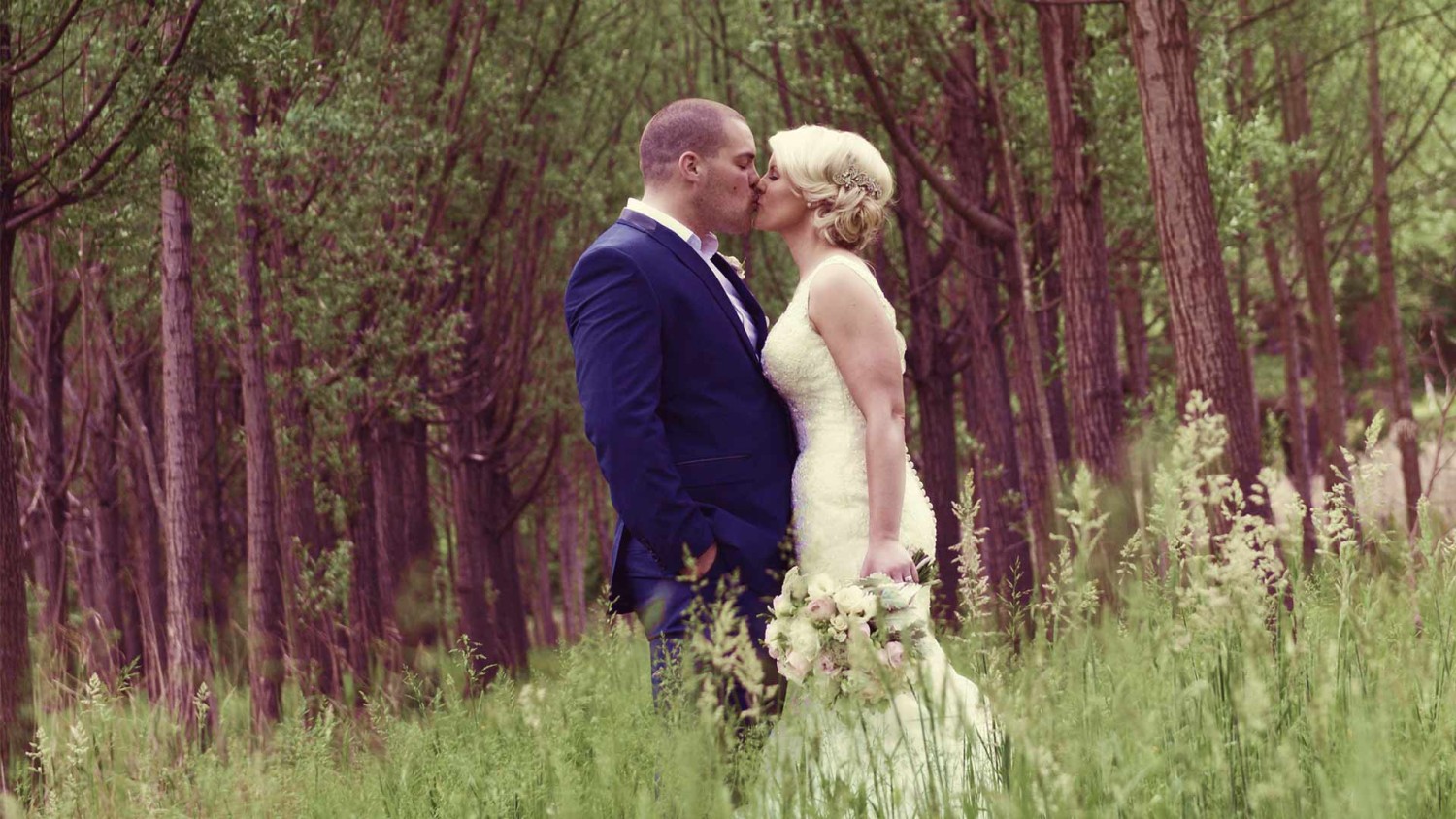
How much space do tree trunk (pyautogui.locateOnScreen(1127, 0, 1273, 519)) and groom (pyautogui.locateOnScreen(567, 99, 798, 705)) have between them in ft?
12.8

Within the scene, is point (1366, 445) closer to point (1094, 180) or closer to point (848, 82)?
point (1094, 180)

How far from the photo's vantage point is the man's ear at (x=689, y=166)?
4.69 meters

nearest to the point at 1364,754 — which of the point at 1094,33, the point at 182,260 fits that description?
the point at 182,260

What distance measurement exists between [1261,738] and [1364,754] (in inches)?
40.1

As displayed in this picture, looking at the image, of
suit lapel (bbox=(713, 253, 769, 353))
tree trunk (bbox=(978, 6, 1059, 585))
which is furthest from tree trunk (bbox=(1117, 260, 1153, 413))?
suit lapel (bbox=(713, 253, 769, 353))

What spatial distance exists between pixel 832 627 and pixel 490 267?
49.8 ft

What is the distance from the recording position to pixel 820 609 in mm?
3785

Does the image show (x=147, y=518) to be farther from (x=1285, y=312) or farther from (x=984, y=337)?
(x=1285, y=312)

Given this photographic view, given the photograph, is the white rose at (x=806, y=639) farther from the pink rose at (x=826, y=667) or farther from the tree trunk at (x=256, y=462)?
the tree trunk at (x=256, y=462)

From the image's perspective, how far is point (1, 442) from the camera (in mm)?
7070

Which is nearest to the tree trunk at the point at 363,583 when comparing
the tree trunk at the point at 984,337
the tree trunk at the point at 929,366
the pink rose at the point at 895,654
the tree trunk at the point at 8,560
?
the tree trunk at the point at 929,366

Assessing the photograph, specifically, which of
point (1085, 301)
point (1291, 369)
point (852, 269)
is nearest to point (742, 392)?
point (852, 269)

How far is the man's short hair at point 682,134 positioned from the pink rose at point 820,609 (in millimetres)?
1665

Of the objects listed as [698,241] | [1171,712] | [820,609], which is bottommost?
[1171,712]
